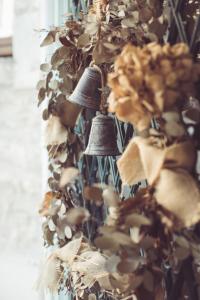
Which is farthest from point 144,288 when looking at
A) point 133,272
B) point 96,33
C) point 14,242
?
point 14,242

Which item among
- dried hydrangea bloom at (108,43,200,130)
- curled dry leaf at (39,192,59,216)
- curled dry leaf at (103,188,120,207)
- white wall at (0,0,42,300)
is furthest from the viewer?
white wall at (0,0,42,300)

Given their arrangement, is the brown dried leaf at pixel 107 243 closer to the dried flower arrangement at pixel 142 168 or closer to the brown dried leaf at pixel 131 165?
the dried flower arrangement at pixel 142 168

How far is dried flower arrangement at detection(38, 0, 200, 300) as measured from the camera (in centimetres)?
64

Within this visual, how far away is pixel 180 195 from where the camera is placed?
669mm

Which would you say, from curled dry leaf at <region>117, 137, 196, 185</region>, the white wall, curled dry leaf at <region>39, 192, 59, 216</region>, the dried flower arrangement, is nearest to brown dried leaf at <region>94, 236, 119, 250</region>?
the dried flower arrangement

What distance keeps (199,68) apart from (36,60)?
3.91 feet

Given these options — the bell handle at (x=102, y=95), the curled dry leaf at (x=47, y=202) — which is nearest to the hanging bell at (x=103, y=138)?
the bell handle at (x=102, y=95)

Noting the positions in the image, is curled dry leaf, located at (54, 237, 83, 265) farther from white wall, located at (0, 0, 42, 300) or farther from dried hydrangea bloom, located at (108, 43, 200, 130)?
white wall, located at (0, 0, 42, 300)

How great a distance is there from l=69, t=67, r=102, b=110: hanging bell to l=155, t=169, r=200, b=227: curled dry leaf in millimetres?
346

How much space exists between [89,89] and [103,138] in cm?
11

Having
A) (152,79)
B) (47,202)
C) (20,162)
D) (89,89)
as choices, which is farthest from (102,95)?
(20,162)

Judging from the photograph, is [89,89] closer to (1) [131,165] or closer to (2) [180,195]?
(1) [131,165]

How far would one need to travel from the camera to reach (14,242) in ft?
6.10

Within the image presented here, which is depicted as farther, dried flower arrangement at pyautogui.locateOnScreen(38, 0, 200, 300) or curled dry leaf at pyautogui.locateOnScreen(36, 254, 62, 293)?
curled dry leaf at pyautogui.locateOnScreen(36, 254, 62, 293)
